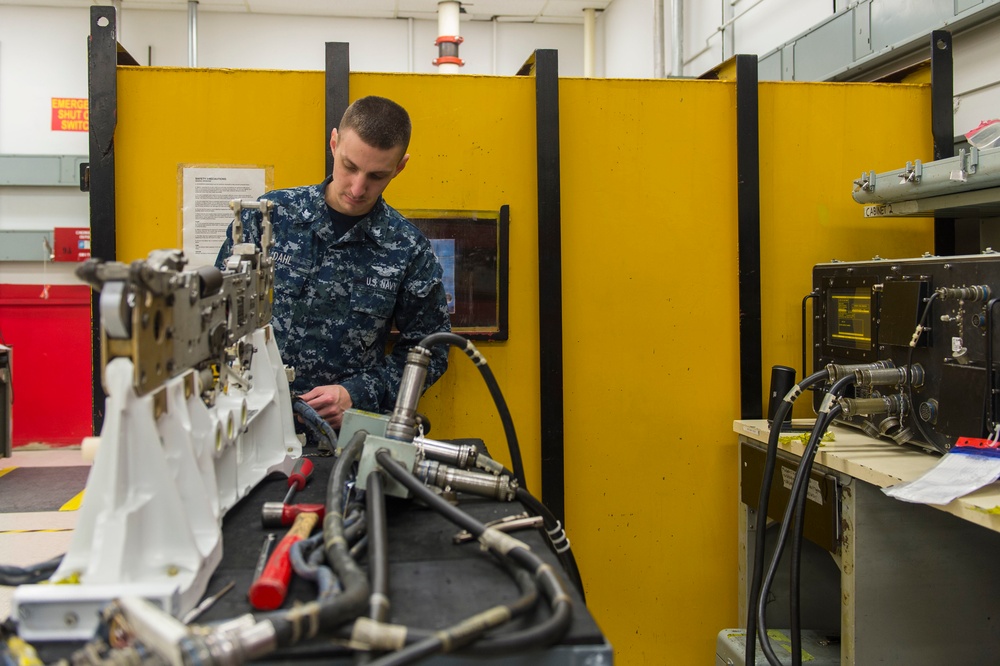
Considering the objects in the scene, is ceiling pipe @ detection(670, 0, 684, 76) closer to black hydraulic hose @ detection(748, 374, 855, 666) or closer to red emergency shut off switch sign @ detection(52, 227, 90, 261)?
black hydraulic hose @ detection(748, 374, 855, 666)

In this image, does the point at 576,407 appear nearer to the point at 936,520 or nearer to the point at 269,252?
the point at 936,520

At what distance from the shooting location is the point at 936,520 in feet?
5.05

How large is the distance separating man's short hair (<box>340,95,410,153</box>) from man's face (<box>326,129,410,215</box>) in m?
0.01

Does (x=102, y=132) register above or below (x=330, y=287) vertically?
above

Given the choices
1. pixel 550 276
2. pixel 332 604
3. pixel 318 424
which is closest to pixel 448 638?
pixel 332 604

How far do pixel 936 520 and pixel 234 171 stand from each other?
1.80 m

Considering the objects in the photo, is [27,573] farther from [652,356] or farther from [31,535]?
[31,535]

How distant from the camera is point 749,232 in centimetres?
207

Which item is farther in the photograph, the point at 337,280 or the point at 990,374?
the point at 337,280

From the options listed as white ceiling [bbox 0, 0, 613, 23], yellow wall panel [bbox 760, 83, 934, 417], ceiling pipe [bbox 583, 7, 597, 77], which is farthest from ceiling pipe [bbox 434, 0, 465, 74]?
yellow wall panel [bbox 760, 83, 934, 417]

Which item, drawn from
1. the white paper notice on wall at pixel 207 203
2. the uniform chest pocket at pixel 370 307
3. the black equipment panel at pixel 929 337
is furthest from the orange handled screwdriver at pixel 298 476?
the black equipment panel at pixel 929 337

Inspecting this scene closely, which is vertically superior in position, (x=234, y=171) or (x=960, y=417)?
(x=234, y=171)

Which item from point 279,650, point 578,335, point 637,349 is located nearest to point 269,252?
point 279,650

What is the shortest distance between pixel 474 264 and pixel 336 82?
576 millimetres
